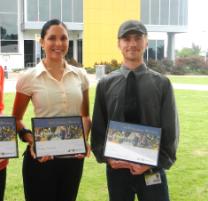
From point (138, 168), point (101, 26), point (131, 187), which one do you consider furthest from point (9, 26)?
point (138, 168)

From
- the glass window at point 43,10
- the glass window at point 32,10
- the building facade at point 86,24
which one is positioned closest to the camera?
the glass window at point 32,10

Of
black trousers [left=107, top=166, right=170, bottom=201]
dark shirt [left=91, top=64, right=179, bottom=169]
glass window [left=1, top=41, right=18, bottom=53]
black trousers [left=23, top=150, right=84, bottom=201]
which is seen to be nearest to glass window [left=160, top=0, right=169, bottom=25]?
glass window [left=1, top=41, right=18, bottom=53]

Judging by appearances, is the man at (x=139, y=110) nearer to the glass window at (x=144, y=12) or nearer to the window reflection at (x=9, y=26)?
the window reflection at (x=9, y=26)

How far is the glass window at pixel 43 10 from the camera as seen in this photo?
118 ft

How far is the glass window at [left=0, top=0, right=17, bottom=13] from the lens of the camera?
115ft

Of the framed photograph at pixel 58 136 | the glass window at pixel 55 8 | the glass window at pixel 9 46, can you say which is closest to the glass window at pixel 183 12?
the glass window at pixel 55 8

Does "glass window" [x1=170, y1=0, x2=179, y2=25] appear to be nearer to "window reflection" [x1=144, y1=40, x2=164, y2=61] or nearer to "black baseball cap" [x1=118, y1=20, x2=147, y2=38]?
"window reflection" [x1=144, y1=40, x2=164, y2=61]

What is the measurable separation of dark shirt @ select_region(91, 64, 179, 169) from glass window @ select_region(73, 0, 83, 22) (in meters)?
34.9

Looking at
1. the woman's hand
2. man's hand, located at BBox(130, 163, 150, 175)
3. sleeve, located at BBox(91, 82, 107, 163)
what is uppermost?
sleeve, located at BBox(91, 82, 107, 163)

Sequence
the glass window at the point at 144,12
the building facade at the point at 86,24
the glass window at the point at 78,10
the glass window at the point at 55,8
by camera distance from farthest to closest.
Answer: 1. the glass window at the point at 144,12
2. the glass window at the point at 78,10
3. the glass window at the point at 55,8
4. the building facade at the point at 86,24

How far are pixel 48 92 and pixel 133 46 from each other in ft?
2.45

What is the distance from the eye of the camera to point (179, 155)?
7.62m

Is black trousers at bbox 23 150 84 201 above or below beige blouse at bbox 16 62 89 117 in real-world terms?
below

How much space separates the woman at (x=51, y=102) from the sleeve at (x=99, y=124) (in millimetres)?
175
